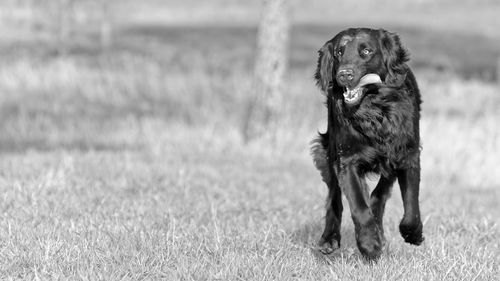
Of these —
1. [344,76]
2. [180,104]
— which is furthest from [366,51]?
[180,104]

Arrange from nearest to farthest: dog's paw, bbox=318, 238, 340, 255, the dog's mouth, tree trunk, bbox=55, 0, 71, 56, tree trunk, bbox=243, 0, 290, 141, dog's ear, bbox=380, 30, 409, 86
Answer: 1. the dog's mouth
2. dog's ear, bbox=380, 30, 409, 86
3. dog's paw, bbox=318, 238, 340, 255
4. tree trunk, bbox=243, 0, 290, 141
5. tree trunk, bbox=55, 0, 71, 56

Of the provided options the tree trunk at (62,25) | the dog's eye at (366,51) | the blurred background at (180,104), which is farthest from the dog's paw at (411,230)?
the tree trunk at (62,25)

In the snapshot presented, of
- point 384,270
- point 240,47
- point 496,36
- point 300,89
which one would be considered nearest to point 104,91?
point 300,89

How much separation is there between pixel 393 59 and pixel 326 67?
0.42 meters

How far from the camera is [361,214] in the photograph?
470 centimetres

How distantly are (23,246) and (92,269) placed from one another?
70 centimetres

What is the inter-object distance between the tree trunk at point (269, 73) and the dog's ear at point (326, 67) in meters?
6.31

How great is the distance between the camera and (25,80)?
15742 mm

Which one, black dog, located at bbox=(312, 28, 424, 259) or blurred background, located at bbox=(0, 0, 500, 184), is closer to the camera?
black dog, located at bbox=(312, 28, 424, 259)

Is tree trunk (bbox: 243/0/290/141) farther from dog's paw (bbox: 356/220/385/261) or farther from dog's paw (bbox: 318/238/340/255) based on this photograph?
dog's paw (bbox: 356/220/385/261)

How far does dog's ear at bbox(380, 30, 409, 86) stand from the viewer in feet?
16.2

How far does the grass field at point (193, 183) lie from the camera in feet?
15.7

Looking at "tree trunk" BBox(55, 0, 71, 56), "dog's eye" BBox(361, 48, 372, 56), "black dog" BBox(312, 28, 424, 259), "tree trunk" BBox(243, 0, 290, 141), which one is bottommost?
"tree trunk" BBox(55, 0, 71, 56)

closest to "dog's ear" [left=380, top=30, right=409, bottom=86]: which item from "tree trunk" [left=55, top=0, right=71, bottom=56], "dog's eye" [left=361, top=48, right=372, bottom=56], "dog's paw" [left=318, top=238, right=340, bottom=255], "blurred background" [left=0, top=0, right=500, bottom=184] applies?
"dog's eye" [left=361, top=48, right=372, bottom=56]
